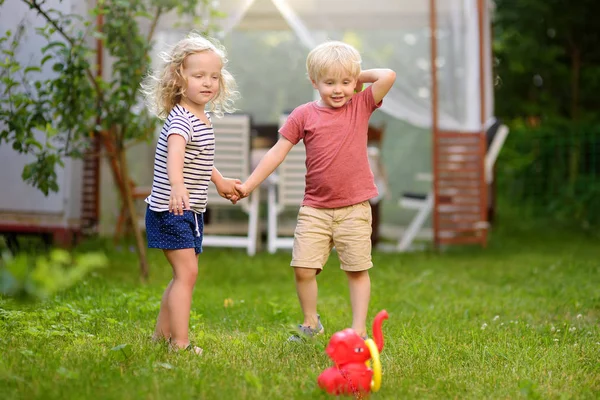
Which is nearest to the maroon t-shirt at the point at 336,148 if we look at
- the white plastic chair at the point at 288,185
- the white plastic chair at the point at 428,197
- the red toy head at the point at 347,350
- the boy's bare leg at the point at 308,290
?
the boy's bare leg at the point at 308,290

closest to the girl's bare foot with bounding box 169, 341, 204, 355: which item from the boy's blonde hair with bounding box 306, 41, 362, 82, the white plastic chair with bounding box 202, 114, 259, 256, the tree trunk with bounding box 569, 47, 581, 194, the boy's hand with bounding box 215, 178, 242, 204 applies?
the boy's hand with bounding box 215, 178, 242, 204

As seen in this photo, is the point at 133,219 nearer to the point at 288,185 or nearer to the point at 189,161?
the point at 189,161

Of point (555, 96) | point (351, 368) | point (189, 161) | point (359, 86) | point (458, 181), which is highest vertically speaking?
point (555, 96)

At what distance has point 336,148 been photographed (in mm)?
3154

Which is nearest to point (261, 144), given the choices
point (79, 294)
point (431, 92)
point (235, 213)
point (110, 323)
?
point (235, 213)

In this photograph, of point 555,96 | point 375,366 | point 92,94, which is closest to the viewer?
point 375,366

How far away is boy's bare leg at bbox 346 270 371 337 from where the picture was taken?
311 centimetres

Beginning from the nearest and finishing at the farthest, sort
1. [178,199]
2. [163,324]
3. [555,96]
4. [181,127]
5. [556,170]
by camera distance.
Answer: [178,199]
[181,127]
[163,324]
[556,170]
[555,96]

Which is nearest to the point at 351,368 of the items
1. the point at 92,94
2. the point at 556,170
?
the point at 92,94

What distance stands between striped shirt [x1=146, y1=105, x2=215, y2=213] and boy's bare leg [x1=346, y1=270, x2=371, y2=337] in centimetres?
65

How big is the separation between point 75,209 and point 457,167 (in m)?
3.07

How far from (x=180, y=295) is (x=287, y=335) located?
0.50 m

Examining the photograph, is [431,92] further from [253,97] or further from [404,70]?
[253,97]

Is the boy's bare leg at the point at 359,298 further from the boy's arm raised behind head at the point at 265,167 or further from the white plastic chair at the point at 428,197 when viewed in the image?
the white plastic chair at the point at 428,197
